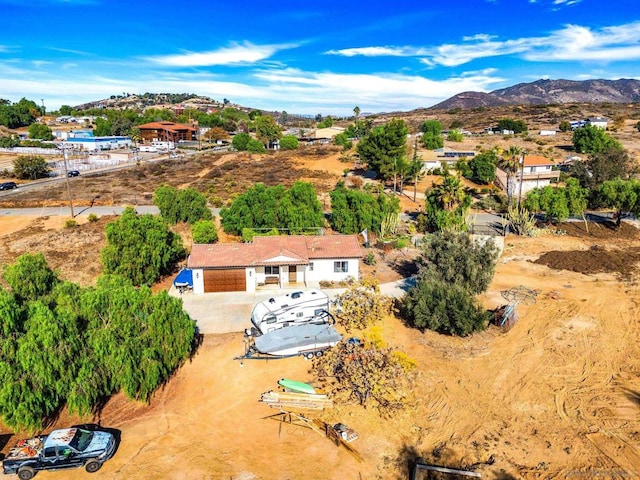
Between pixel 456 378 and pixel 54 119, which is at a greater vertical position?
pixel 54 119

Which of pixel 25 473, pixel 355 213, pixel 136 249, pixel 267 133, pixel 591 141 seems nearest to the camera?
pixel 25 473

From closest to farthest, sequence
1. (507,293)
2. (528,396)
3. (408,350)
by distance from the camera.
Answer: (528,396)
(408,350)
(507,293)

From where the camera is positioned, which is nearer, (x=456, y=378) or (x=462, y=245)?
(x=456, y=378)

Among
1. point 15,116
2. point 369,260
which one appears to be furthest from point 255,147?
point 15,116

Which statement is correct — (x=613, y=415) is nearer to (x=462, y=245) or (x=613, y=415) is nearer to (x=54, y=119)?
(x=462, y=245)

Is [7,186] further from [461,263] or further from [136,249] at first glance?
[461,263]

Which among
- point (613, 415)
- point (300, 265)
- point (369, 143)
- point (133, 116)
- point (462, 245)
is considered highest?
point (133, 116)

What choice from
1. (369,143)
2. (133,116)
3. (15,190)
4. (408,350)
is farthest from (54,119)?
(408,350)

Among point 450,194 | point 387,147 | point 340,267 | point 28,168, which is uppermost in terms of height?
point 387,147
